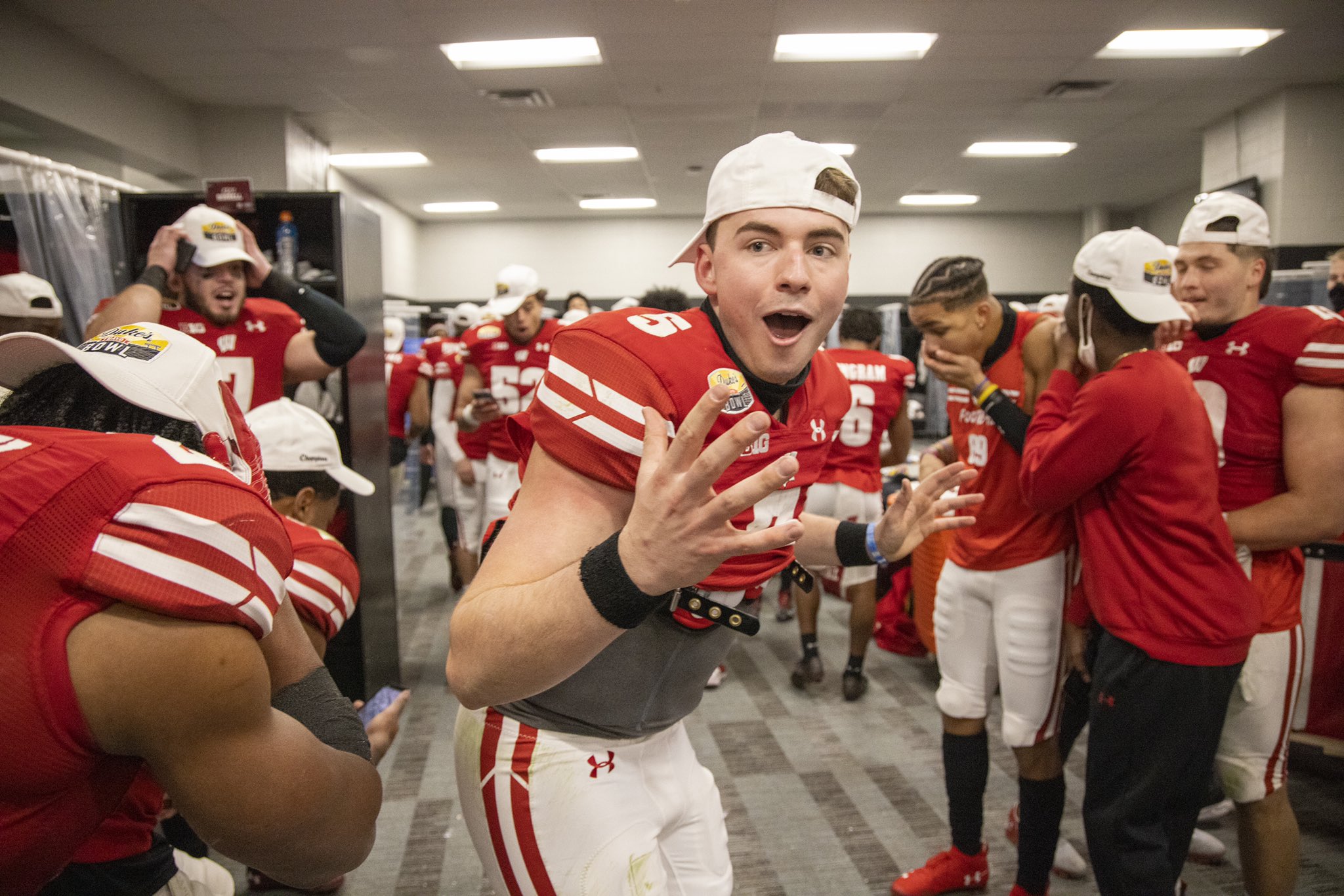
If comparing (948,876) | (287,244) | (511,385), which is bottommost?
(948,876)

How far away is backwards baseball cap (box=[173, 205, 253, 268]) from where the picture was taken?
319 cm

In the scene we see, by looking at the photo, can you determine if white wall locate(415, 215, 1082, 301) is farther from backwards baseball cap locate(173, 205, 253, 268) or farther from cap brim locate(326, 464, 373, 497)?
cap brim locate(326, 464, 373, 497)

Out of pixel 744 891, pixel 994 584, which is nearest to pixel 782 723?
pixel 744 891

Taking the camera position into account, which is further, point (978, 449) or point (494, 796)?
point (978, 449)

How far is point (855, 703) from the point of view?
4.11 metres

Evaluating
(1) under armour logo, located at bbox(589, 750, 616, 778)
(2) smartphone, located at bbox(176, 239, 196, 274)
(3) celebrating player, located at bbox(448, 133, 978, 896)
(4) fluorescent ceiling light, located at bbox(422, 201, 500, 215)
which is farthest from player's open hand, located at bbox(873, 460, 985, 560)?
(4) fluorescent ceiling light, located at bbox(422, 201, 500, 215)

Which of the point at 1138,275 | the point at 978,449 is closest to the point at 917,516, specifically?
the point at 1138,275

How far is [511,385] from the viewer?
4879 millimetres

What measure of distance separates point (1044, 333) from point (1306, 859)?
204 cm

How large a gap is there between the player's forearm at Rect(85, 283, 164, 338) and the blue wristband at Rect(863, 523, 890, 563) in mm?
2620

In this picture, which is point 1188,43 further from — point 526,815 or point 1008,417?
point 526,815

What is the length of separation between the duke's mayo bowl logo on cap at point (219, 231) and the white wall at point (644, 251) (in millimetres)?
11027

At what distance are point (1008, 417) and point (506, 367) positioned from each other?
3.26 m

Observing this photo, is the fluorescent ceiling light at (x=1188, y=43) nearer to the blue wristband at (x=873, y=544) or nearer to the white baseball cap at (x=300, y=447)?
the blue wristband at (x=873, y=544)
